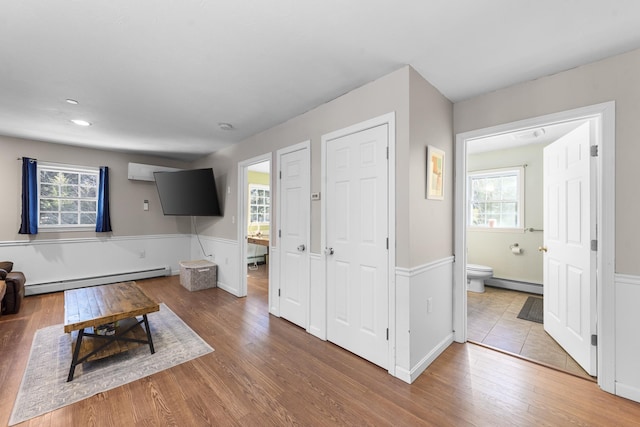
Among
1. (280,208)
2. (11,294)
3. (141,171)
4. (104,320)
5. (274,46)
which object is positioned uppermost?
(274,46)

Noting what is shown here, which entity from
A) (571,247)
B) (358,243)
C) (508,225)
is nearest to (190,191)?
(358,243)

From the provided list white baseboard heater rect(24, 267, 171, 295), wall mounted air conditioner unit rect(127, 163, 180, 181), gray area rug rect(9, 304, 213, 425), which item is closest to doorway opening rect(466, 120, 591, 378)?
gray area rug rect(9, 304, 213, 425)

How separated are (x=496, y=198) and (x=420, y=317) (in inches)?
142

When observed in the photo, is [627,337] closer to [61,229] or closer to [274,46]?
[274,46]

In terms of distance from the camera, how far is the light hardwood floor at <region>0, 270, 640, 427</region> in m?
1.66

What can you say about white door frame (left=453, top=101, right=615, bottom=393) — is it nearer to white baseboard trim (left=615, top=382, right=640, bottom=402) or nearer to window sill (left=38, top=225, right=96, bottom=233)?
white baseboard trim (left=615, top=382, right=640, bottom=402)

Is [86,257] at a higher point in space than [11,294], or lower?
higher

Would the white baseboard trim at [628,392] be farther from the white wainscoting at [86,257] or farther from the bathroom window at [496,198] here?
the white wainscoting at [86,257]

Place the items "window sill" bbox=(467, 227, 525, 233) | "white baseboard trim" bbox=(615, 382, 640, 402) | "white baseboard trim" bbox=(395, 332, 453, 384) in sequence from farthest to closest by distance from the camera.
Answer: "window sill" bbox=(467, 227, 525, 233)
"white baseboard trim" bbox=(395, 332, 453, 384)
"white baseboard trim" bbox=(615, 382, 640, 402)

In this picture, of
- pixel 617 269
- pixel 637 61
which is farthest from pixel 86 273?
pixel 637 61

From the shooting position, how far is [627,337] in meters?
1.84

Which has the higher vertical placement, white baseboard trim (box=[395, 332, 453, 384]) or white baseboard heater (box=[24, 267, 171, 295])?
white baseboard heater (box=[24, 267, 171, 295])

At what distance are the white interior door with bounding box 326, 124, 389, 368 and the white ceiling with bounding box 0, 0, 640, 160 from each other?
620 mm

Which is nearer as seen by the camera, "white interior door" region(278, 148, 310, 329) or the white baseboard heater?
"white interior door" region(278, 148, 310, 329)
